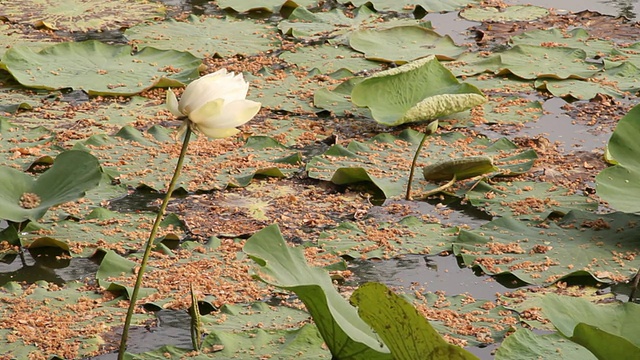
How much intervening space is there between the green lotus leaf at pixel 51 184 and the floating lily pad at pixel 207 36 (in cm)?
163

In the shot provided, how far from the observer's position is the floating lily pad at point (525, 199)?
3152 mm

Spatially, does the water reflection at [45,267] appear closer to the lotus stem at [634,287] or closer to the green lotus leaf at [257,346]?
the green lotus leaf at [257,346]

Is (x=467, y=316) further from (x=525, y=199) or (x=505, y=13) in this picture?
(x=505, y=13)

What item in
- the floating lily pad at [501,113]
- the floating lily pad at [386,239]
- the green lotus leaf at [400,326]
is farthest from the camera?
the floating lily pad at [501,113]

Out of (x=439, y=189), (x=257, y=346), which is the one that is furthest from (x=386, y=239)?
(x=257, y=346)

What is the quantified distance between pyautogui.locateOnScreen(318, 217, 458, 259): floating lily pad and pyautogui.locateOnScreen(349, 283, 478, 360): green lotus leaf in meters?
1.07

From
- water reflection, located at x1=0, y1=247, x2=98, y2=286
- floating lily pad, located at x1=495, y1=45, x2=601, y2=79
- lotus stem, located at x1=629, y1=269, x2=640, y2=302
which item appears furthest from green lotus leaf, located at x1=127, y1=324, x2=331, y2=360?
floating lily pad, located at x1=495, y1=45, x2=601, y2=79

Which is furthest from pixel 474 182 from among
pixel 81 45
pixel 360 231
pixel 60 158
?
pixel 81 45

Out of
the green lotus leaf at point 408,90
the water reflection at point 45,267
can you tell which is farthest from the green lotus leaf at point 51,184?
the green lotus leaf at point 408,90

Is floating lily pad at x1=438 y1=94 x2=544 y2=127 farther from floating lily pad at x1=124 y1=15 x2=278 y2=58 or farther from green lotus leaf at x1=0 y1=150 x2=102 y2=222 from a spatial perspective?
green lotus leaf at x1=0 y1=150 x2=102 y2=222

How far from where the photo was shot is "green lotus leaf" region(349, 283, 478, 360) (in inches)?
67.7

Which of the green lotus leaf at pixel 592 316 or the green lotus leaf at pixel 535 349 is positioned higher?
the green lotus leaf at pixel 592 316

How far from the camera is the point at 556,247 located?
9.51 ft

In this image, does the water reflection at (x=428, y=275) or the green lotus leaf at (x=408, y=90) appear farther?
the green lotus leaf at (x=408, y=90)
